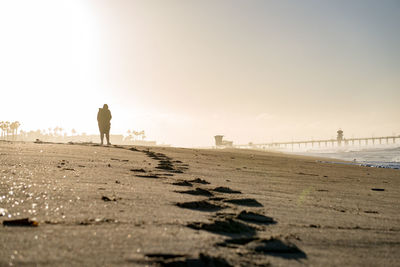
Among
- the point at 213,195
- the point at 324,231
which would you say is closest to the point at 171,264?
the point at 324,231

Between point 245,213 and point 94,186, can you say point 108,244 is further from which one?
point 94,186

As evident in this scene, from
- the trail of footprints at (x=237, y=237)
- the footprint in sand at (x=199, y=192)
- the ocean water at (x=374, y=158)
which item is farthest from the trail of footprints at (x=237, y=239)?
the ocean water at (x=374, y=158)

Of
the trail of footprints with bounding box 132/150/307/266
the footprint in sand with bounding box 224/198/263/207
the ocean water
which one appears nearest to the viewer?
the trail of footprints with bounding box 132/150/307/266

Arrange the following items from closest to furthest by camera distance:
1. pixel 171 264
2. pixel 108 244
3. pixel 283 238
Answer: pixel 171 264, pixel 108 244, pixel 283 238

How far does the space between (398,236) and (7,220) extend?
7.71 ft

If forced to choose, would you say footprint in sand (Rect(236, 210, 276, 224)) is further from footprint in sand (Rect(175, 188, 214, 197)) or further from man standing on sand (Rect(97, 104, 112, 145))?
man standing on sand (Rect(97, 104, 112, 145))

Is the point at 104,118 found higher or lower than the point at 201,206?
higher

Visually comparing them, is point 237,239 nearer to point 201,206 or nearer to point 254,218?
point 254,218

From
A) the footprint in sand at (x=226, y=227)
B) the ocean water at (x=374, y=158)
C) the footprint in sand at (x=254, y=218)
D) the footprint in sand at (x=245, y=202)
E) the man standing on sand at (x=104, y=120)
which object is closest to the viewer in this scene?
the footprint in sand at (x=226, y=227)

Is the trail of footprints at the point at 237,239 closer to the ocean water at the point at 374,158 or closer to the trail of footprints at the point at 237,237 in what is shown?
the trail of footprints at the point at 237,237

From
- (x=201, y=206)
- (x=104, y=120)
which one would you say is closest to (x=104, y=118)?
(x=104, y=120)

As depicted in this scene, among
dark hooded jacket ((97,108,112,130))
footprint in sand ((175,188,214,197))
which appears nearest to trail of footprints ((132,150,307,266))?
footprint in sand ((175,188,214,197))

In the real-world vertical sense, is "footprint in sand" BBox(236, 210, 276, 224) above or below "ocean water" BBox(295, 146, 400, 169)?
above

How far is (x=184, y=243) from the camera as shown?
1333mm
